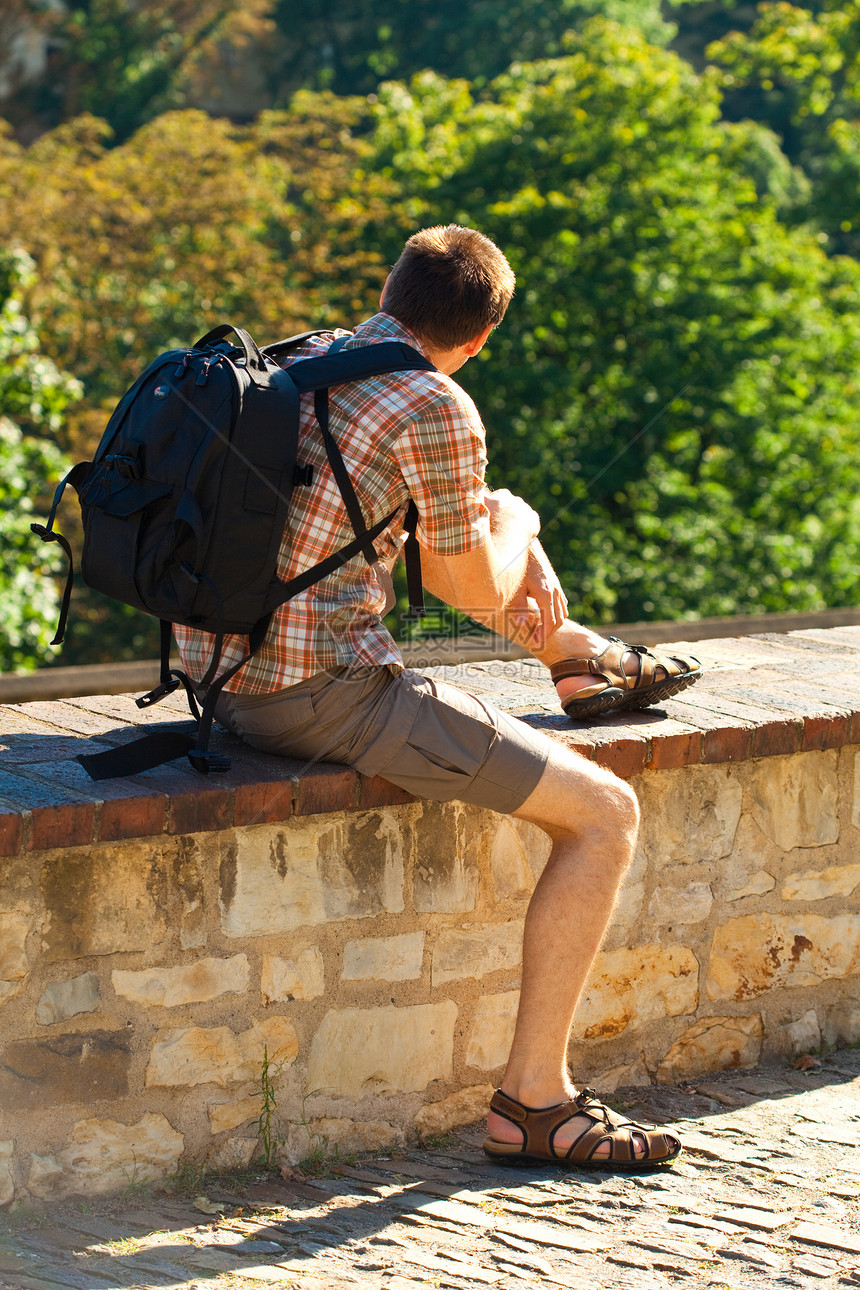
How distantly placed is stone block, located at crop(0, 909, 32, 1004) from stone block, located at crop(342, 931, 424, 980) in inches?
24.5

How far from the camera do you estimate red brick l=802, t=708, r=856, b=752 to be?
3.09 meters

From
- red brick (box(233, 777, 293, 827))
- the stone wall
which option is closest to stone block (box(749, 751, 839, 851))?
the stone wall

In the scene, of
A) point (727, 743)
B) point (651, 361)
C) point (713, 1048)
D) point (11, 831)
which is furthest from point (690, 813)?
point (651, 361)

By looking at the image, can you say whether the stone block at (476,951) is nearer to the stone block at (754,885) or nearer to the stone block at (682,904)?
the stone block at (682,904)

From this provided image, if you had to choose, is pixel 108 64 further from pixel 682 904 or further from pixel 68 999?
pixel 68 999

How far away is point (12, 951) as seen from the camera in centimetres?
221

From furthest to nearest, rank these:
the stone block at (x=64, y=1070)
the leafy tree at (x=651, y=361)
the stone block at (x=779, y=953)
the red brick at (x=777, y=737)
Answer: the leafy tree at (x=651, y=361) < the stone block at (x=779, y=953) < the red brick at (x=777, y=737) < the stone block at (x=64, y=1070)

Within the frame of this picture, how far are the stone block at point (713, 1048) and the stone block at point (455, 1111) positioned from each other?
0.48 metres

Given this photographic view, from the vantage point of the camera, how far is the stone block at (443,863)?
267 centimetres

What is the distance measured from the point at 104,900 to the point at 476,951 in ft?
2.69

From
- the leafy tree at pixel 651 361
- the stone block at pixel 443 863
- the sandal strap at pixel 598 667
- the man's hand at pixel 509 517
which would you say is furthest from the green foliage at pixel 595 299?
the stone block at pixel 443 863

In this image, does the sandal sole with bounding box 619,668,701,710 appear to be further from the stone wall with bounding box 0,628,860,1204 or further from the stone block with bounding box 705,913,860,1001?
the stone block with bounding box 705,913,860,1001

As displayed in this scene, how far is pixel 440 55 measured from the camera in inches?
1185

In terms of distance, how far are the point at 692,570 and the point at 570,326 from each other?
123 inches
